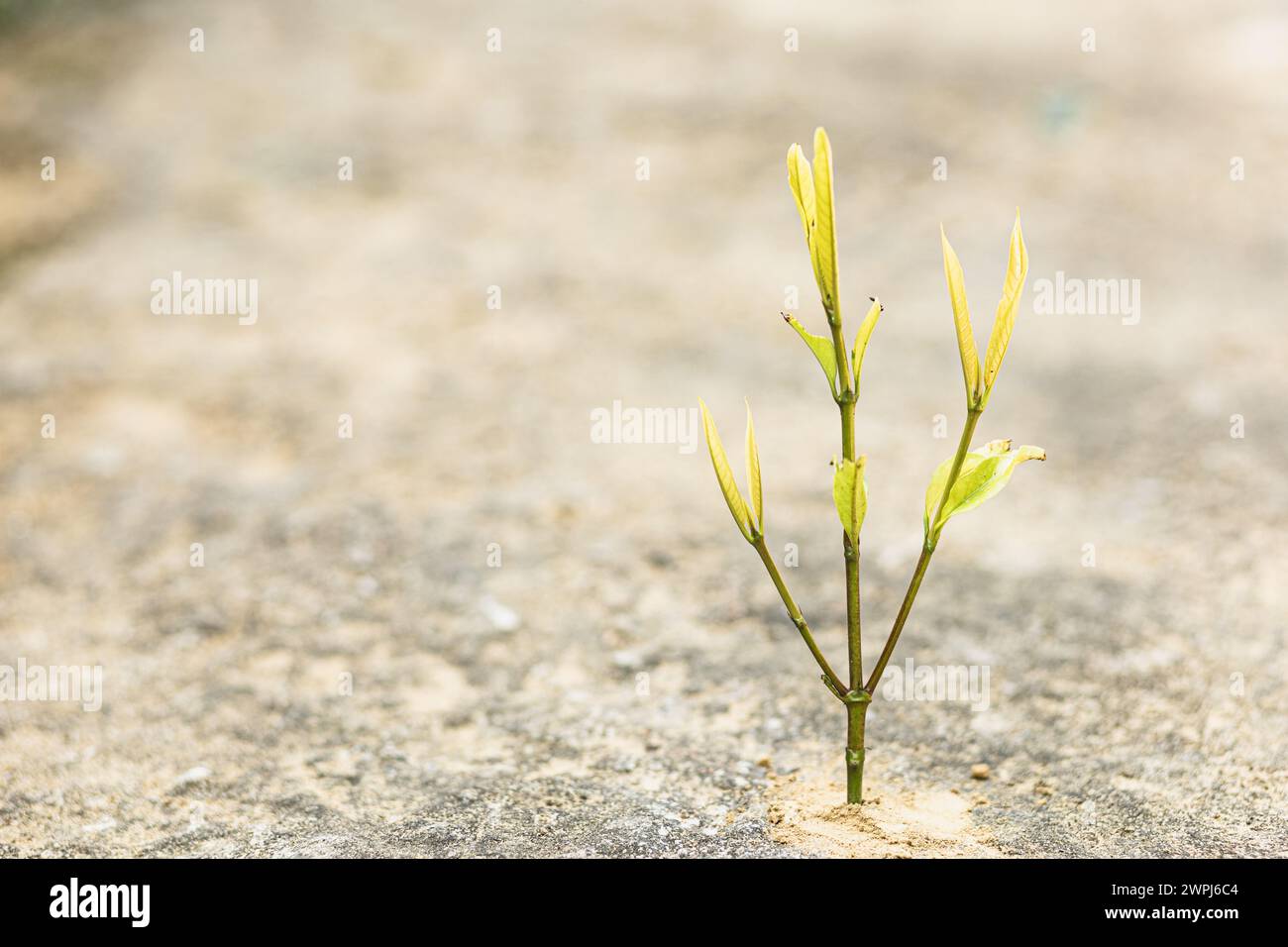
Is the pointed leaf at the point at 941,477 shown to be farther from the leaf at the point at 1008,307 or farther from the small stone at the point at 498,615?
the small stone at the point at 498,615

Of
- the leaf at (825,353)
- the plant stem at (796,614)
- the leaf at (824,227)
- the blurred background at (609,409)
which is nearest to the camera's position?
the leaf at (824,227)

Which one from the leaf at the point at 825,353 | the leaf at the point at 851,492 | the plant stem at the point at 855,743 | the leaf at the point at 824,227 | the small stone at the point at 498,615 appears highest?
the leaf at the point at 824,227

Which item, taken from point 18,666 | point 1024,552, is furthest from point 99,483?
point 1024,552

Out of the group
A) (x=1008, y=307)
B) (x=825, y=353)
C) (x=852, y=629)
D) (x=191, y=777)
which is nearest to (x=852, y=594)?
(x=852, y=629)

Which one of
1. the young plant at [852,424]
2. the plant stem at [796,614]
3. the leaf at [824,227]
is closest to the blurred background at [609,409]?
the plant stem at [796,614]

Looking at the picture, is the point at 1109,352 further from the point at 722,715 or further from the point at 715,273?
the point at 722,715

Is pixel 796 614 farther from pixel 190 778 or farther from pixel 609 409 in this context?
pixel 609 409
